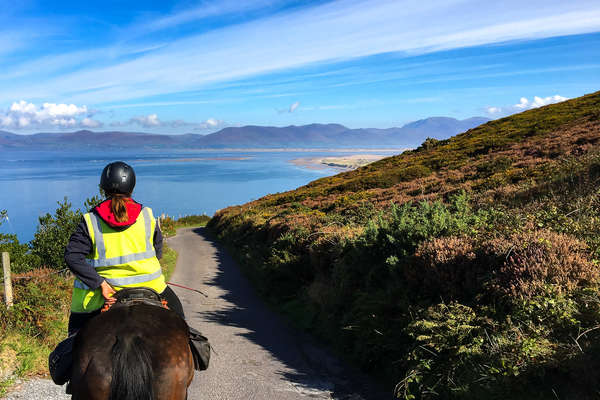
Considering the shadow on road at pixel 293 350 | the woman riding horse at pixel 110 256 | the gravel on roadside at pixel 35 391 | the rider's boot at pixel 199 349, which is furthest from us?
the shadow on road at pixel 293 350

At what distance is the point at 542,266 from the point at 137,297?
15.9ft

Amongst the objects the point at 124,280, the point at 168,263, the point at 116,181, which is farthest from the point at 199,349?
the point at 168,263

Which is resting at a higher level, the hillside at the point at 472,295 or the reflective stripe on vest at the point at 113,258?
the reflective stripe on vest at the point at 113,258

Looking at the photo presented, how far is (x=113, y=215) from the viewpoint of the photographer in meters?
3.60

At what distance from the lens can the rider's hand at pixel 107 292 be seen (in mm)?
3570

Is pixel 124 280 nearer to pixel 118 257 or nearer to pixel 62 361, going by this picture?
pixel 118 257

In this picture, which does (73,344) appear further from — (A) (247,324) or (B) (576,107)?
(B) (576,107)

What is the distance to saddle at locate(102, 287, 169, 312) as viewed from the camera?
3553mm

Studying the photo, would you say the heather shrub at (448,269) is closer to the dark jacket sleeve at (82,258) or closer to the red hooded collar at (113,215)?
the red hooded collar at (113,215)

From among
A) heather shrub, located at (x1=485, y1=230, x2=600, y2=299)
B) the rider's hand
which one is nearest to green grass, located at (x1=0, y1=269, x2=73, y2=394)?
the rider's hand

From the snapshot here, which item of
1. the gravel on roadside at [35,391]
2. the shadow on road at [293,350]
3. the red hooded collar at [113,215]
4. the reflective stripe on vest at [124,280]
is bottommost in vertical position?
Answer: the shadow on road at [293,350]

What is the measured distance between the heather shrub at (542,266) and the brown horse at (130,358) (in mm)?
4138

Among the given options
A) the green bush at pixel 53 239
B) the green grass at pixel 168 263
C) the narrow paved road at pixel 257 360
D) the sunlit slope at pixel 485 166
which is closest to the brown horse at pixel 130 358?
the narrow paved road at pixel 257 360

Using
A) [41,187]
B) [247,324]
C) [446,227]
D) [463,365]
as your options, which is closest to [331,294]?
[247,324]
